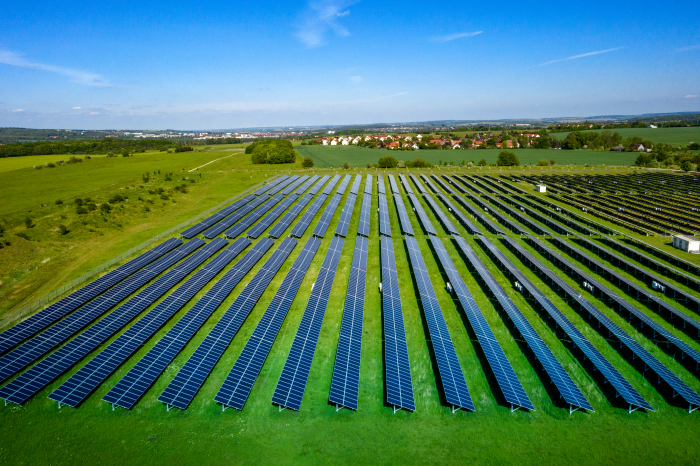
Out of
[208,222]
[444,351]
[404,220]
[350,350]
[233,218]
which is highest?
[233,218]

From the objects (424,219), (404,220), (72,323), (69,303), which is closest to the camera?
(72,323)

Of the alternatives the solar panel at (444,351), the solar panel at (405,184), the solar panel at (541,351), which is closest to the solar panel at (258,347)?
the solar panel at (444,351)

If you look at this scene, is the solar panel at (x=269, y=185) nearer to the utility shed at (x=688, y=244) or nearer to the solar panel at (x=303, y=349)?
the solar panel at (x=303, y=349)

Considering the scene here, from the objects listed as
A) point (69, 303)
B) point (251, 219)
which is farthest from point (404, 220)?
point (69, 303)

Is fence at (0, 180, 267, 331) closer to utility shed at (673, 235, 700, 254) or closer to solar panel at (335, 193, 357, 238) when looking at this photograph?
solar panel at (335, 193, 357, 238)

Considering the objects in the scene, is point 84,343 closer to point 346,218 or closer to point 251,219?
point 251,219

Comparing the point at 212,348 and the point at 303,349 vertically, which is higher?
the point at 212,348

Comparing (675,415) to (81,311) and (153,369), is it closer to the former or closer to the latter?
(153,369)
